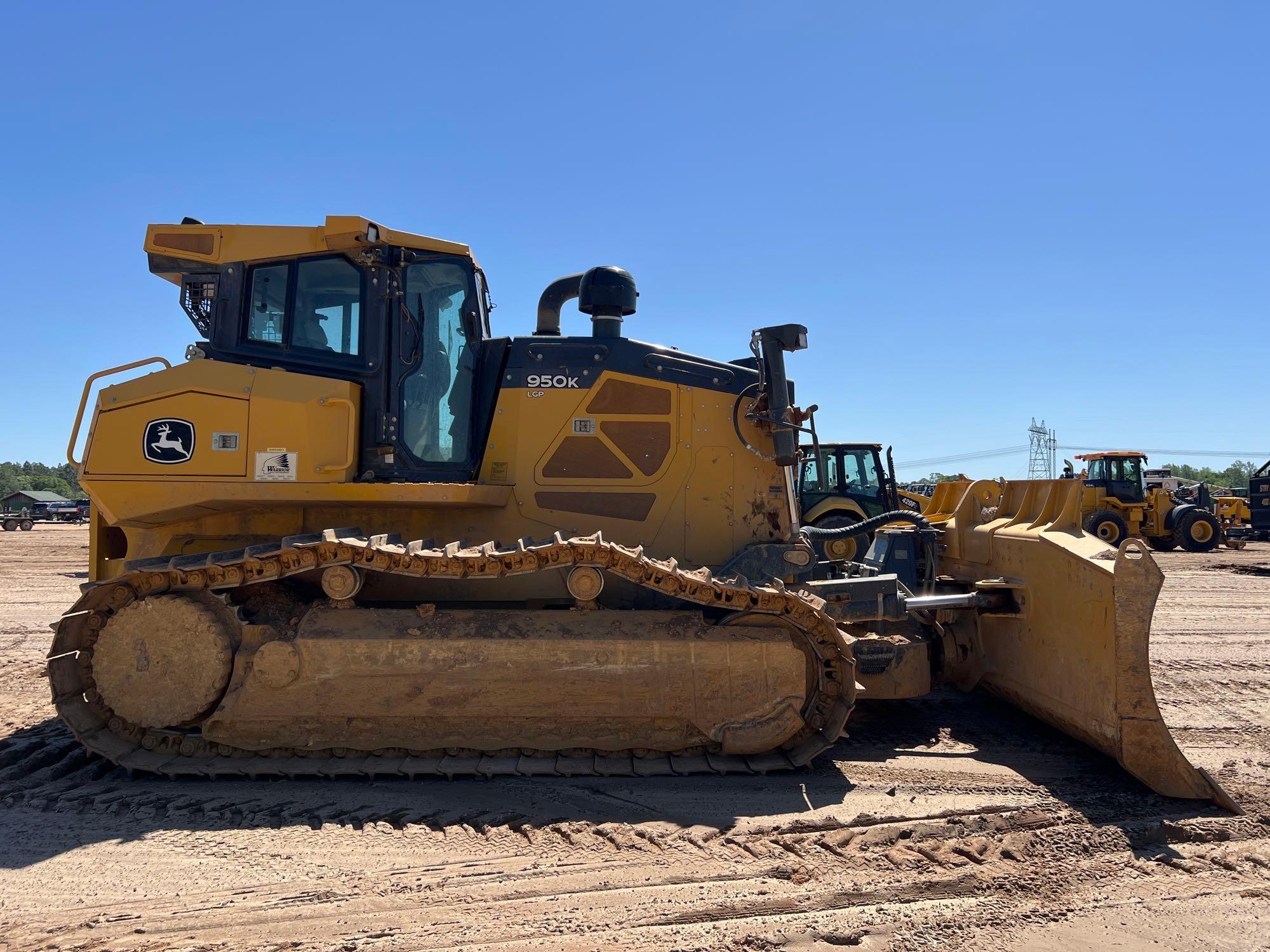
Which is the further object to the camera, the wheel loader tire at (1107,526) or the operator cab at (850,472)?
the wheel loader tire at (1107,526)

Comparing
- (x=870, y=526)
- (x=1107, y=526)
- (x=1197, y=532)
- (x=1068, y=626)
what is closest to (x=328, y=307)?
(x=870, y=526)

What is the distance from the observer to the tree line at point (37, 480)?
84.9 metres

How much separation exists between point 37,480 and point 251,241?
11899 cm

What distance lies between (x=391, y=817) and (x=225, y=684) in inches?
54.1

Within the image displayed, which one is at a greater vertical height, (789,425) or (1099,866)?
(789,425)

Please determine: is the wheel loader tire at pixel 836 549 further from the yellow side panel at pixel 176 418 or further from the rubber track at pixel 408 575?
the yellow side panel at pixel 176 418

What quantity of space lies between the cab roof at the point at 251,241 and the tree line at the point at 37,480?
3143 inches

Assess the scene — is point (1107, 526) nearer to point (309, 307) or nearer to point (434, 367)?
point (434, 367)

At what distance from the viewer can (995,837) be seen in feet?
12.8

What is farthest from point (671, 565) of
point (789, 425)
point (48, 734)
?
point (48, 734)

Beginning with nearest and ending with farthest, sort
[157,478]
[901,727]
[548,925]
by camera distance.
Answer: [548,925] < [157,478] < [901,727]

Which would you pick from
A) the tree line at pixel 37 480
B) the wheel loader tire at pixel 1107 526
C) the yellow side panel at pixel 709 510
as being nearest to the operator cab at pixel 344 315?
the yellow side panel at pixel 709 510

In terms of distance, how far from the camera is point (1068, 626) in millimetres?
4941

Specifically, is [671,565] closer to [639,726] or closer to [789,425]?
[639,726]
